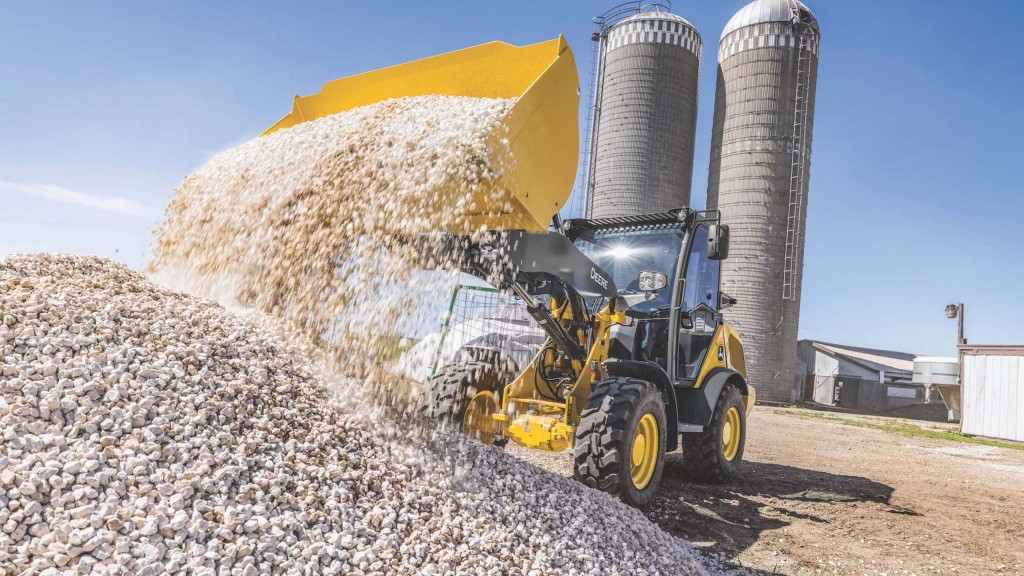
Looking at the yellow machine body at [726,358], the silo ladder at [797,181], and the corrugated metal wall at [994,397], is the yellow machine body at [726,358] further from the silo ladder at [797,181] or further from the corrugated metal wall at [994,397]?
the silo ladder at [797,181]

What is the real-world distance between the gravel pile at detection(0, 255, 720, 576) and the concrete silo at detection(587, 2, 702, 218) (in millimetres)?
15699

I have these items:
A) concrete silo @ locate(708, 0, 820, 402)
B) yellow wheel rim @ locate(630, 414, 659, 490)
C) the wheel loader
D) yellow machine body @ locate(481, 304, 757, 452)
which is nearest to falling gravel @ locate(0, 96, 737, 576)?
the wheel loader

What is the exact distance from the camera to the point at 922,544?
14.1 ft

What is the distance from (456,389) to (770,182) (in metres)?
15.6

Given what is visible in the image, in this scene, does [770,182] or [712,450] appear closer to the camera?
[712,450]

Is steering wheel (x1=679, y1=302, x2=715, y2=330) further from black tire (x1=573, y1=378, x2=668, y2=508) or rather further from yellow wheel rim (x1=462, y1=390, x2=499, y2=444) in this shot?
yellow wheel rim (x1=462, y1=390, x2=499, y2=444)

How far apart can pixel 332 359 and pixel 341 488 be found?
1.12 m

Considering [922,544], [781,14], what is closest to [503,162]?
[922,544]

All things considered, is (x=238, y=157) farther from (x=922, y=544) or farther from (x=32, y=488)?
(x=922, y=544)

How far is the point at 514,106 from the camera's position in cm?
368

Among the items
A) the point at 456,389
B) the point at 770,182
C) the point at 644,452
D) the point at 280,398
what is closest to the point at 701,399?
A: the point at 644,452

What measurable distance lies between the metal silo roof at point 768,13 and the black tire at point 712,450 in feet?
53.0

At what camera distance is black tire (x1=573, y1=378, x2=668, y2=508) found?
389 centimetres

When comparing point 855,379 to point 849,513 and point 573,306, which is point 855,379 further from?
point 573,306
